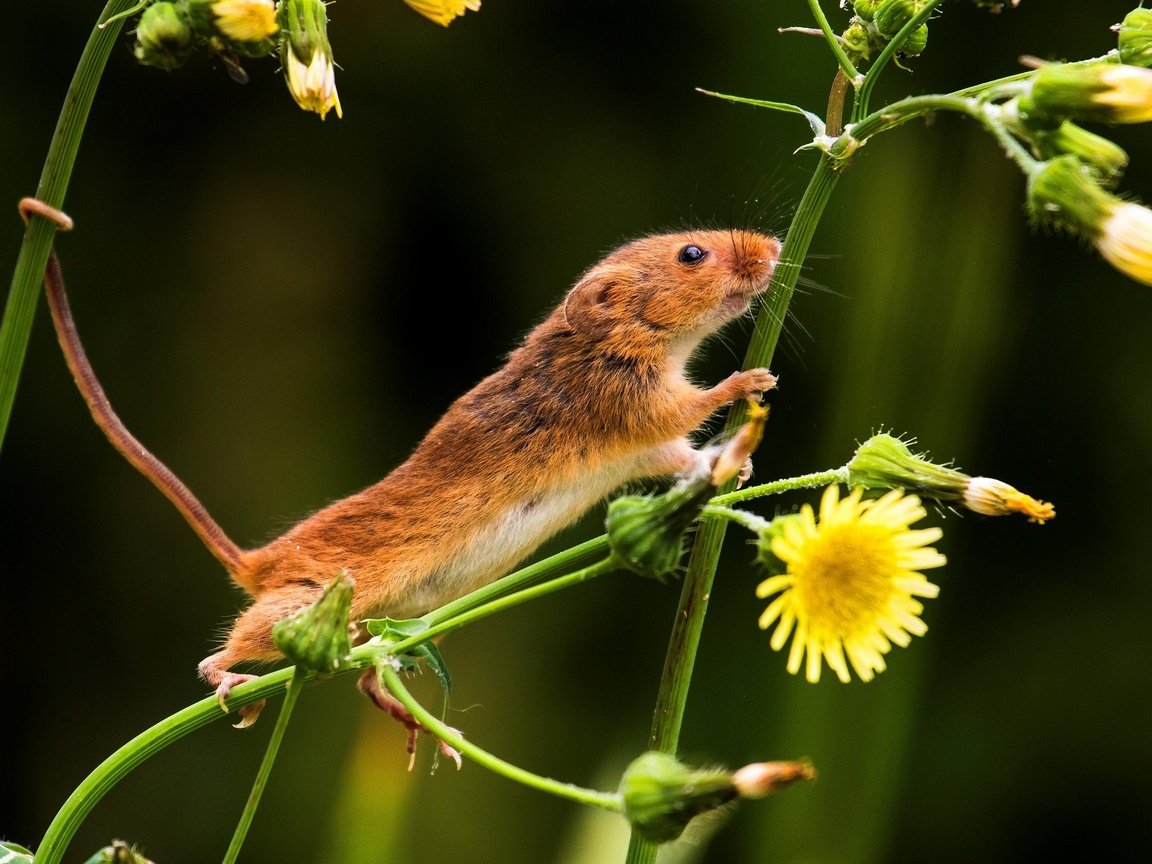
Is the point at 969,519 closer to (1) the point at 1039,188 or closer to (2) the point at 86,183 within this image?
(1) the point at 1039,188

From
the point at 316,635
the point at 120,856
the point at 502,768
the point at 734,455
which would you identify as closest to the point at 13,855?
the point at 120,856

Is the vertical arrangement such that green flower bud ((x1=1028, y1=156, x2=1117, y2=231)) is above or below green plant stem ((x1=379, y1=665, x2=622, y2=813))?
above

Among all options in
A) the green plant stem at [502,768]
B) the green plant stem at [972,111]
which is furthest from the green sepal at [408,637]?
the green plant stem at [972,111]

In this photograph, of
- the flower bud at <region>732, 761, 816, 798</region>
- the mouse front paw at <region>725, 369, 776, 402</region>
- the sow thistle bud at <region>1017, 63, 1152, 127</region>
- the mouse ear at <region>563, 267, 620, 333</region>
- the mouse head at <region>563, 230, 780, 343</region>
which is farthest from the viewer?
the mouse ear at <region>563, 267, 620, 333</region>

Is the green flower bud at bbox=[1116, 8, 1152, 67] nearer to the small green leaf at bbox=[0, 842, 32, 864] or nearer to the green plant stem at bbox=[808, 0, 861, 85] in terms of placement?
the green plant stem at bbox=[808, 0, 861, 85]

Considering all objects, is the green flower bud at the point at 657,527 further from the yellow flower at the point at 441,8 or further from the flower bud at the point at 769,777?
the yellow flower at the point at 441,8

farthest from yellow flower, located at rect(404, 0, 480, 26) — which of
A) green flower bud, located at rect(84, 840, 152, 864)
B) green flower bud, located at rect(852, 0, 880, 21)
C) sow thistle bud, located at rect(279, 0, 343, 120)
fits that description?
green flower bud, located at rect(84, 840, 152, 864)

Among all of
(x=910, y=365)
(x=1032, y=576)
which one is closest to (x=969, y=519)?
(x=1032, y=576)

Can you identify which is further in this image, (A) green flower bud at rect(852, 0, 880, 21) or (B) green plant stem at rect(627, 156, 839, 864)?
(A) green flower bud at rect(852, 0, 880, 21)
